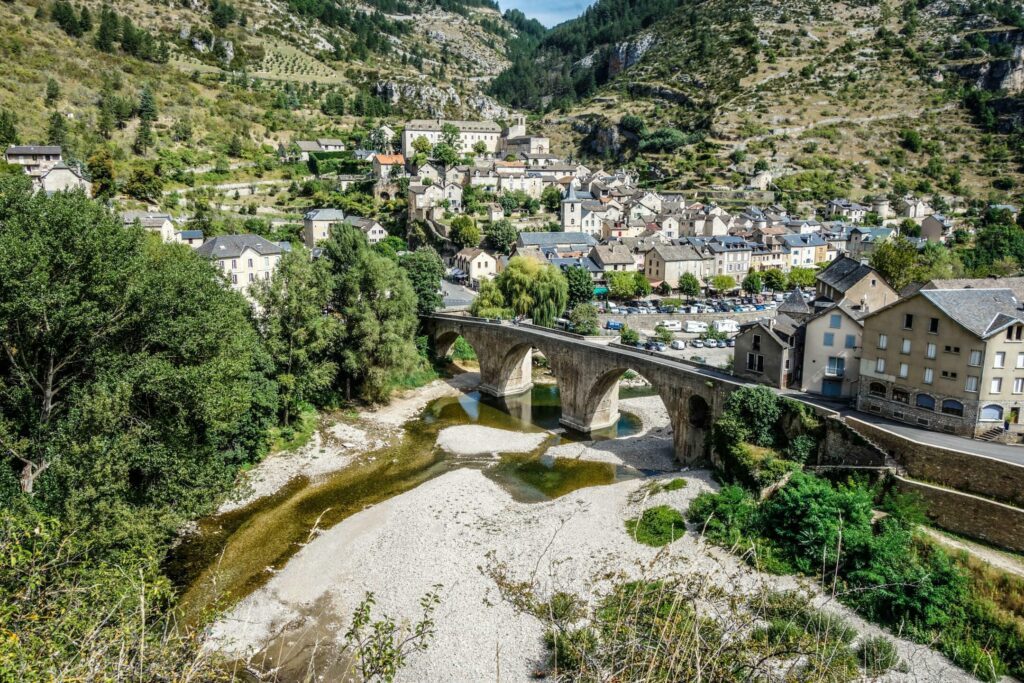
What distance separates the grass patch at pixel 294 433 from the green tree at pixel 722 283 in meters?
43.1

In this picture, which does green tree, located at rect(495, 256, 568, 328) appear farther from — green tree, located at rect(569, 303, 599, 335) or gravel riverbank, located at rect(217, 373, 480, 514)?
gravel riverbank, located at rect(217, 373, 480, 514)

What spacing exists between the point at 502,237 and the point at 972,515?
5207 cm

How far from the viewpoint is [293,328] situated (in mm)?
35000

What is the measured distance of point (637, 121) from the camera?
397 ft

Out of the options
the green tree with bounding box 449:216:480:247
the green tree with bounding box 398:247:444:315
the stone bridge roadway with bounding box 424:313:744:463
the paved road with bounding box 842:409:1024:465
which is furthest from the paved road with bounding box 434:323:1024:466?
the green tree with bounding box 449:216:480:247

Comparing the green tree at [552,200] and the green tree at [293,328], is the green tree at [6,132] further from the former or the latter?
the green tree at [552,200]

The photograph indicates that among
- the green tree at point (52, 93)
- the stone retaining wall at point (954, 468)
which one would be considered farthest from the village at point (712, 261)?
the green tree at point (52, 93)

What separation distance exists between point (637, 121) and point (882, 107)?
137ft

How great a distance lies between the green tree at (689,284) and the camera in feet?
208

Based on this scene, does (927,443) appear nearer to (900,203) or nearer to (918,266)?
(918,266)

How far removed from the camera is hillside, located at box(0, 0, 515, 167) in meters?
77.4

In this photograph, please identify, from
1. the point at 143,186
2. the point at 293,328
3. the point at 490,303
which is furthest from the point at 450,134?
the point at 293,328

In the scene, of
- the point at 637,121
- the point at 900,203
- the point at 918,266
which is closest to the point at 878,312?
the point at 918,266

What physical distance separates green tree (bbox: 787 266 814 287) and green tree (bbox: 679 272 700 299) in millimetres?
10939
